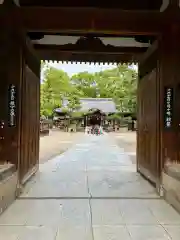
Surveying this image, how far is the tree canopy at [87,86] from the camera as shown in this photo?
115ft

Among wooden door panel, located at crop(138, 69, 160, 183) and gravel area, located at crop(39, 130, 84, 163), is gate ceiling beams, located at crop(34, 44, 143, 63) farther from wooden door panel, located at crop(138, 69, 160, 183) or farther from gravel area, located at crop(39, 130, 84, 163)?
gravel area, located at crop(39, 130, 84, 163)

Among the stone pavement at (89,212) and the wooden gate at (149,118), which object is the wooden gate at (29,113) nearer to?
the stone pavement at (89,212)

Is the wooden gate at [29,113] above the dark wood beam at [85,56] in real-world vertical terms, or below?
below

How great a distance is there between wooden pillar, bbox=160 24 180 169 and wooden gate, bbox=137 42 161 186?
347 mm

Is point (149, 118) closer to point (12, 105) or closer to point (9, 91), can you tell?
point (12, 105)

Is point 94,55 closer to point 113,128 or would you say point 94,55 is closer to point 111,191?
point 111,191

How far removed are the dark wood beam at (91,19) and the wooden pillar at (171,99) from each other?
355 mm

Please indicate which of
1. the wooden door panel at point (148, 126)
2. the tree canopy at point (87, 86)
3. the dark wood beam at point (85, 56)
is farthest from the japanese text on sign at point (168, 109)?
the tree canopy at point (87, 86)

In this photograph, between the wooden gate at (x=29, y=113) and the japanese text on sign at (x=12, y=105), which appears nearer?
the japanese text on sign at (x=12, y=105)

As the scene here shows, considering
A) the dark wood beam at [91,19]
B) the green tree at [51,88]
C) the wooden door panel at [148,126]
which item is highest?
the green tree at [51,88]

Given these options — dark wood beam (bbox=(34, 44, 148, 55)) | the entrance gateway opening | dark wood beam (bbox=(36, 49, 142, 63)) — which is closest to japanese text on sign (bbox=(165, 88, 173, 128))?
the entrance gateway opening

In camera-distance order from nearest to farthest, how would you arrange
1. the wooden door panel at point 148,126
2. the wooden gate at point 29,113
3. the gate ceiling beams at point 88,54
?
1. the wooden gate at point 29,113
2. the wooden door panel at point 148,126
3. the gate ceiling beams at point 88,54

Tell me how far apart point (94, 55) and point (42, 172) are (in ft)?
11.9

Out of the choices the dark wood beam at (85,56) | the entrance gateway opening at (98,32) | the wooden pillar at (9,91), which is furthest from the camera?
the dark wood beam at (85,56)
